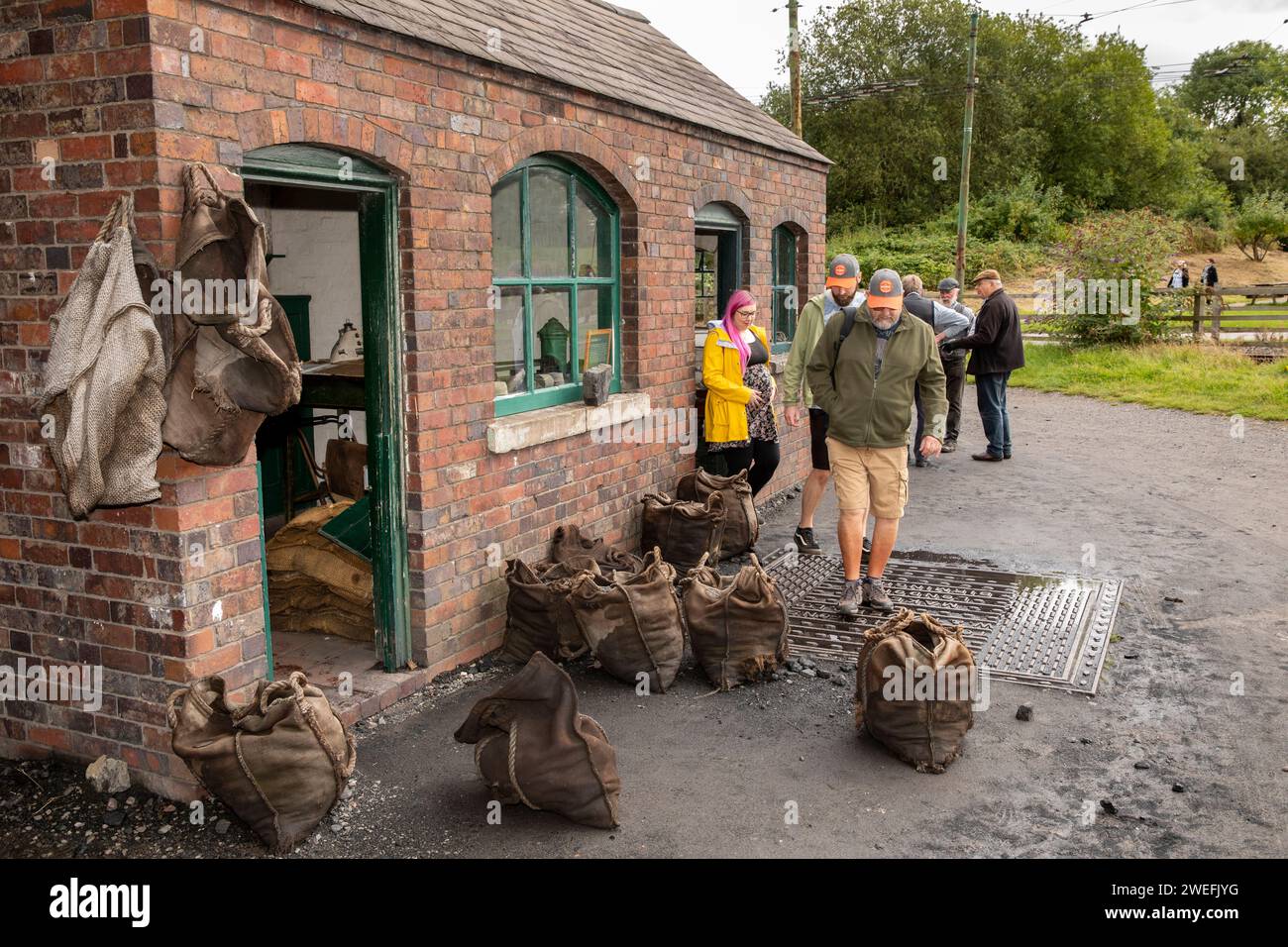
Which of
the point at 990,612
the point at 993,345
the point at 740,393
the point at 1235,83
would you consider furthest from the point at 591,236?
the point at 1235,83

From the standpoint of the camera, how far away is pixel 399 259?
5598mm

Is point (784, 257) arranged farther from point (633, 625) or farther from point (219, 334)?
point (219, 334)

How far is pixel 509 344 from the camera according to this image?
677 cm

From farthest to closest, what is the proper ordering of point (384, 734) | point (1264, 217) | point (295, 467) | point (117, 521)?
point (1264, 217) < point (295, 467) < point (384, 734) < point (117, 521)

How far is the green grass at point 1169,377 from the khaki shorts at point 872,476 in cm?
1030

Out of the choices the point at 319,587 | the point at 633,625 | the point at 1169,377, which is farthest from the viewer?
the point at 1169,377

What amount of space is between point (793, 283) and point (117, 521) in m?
8.41

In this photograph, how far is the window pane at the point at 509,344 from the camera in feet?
21.8

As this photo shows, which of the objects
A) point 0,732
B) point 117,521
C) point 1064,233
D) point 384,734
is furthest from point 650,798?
point 1064,233

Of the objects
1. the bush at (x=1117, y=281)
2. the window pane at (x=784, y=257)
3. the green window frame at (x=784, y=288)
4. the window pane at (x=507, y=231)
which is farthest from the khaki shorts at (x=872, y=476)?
the bush at (x=1117, y=281)

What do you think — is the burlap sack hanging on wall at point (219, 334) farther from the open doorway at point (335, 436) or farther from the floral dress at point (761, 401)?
the floral dress at point (761, 401)

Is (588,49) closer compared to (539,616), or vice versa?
(539,616)

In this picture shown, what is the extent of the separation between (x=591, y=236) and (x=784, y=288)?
4006 millimetres
